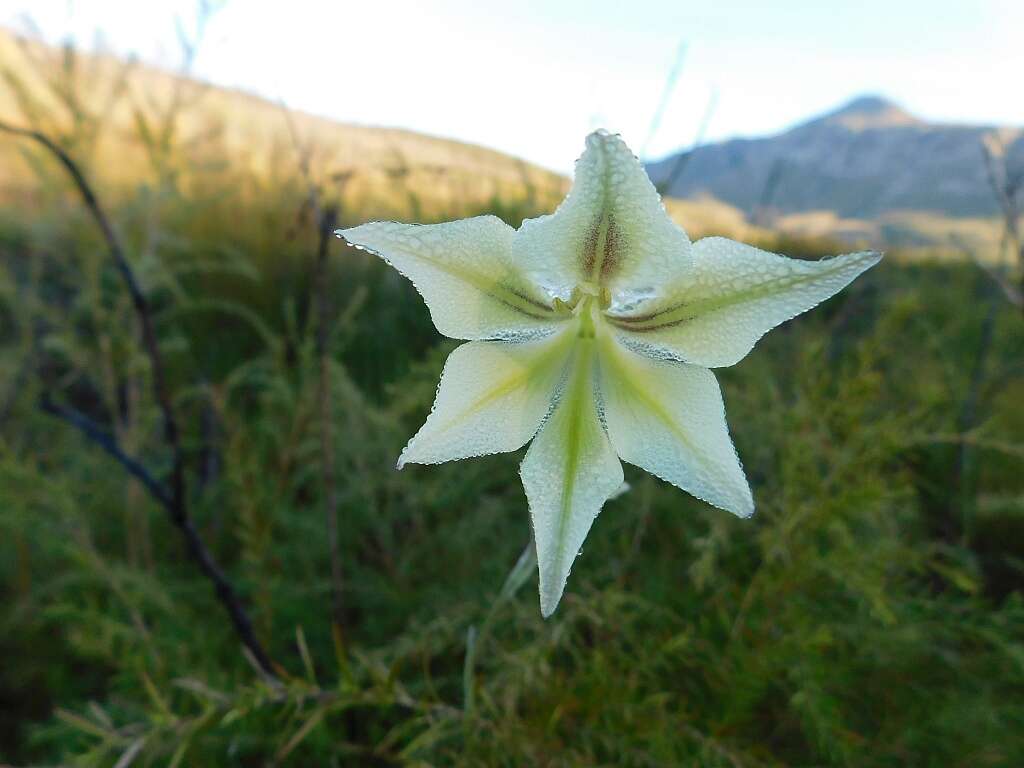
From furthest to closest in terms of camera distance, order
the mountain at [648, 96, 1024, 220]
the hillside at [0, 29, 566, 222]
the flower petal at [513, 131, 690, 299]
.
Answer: the mountain at [648, 96, 1024, 220]
the hillside at [0, 29, 566, 222]
the flower petal at [513, 131, 690, 299]

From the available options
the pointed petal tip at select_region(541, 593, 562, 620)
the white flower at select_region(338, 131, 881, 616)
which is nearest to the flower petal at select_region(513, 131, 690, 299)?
the white flower at select_region(338, 131, 881, 616)

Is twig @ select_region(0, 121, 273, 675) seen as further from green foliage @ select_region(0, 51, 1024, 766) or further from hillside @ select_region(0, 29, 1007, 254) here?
hillside @ select_region(0, 29, 1007, 254)

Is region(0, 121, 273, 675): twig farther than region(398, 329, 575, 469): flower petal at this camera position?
Yes

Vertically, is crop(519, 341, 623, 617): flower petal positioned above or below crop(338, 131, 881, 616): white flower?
below

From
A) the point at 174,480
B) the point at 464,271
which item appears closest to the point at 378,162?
the point at 174,480

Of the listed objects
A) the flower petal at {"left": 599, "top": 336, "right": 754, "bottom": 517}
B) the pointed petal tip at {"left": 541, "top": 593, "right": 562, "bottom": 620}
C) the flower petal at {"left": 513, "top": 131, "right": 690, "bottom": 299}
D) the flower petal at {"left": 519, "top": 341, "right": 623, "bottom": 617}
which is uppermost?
the flower petal at {"left": 513, "top": 131, "right": 690, "bottom": 299}

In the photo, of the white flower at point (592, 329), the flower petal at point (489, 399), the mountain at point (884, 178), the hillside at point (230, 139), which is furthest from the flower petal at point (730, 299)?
the mountain at point (884, 178)

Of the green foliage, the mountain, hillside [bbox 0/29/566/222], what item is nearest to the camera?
the green foliage

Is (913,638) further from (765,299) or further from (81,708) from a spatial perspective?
(81,708)
